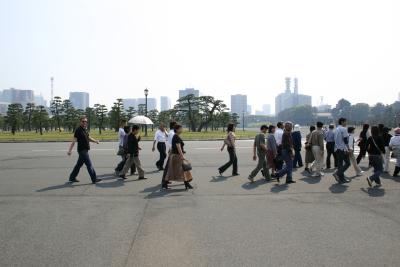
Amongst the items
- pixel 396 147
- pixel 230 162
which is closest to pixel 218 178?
pixel 230 162

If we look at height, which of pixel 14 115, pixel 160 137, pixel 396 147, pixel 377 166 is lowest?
pixel 377 166

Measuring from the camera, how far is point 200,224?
5992 millimetres

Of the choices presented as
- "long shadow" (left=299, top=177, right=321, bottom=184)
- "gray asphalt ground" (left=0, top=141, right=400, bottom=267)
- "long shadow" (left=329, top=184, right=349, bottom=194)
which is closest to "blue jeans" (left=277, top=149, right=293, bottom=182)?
"gray asphalt ground" (left=0, top=141, right=400, bottom=267)

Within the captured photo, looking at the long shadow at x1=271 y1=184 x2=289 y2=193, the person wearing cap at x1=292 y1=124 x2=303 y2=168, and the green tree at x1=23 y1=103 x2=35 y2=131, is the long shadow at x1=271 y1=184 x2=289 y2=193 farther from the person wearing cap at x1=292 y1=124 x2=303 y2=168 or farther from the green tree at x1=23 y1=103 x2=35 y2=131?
the green tree at x1=23 y1=103 x2=35 y2=131

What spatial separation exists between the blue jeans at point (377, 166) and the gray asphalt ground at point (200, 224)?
324mm

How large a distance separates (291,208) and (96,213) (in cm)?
379

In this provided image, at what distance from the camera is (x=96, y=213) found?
677cm

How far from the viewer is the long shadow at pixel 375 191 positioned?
845cm

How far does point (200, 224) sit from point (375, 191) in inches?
205

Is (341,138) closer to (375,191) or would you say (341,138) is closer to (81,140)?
(375,191)

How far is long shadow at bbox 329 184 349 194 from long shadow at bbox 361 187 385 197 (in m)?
0.46

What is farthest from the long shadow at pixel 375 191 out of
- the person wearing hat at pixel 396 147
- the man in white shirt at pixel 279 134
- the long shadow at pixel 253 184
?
the man in white shirt at pixel 279 134

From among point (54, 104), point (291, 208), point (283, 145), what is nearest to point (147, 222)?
point (291, 208)

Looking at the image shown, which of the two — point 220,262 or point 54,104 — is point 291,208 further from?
point 54,104
